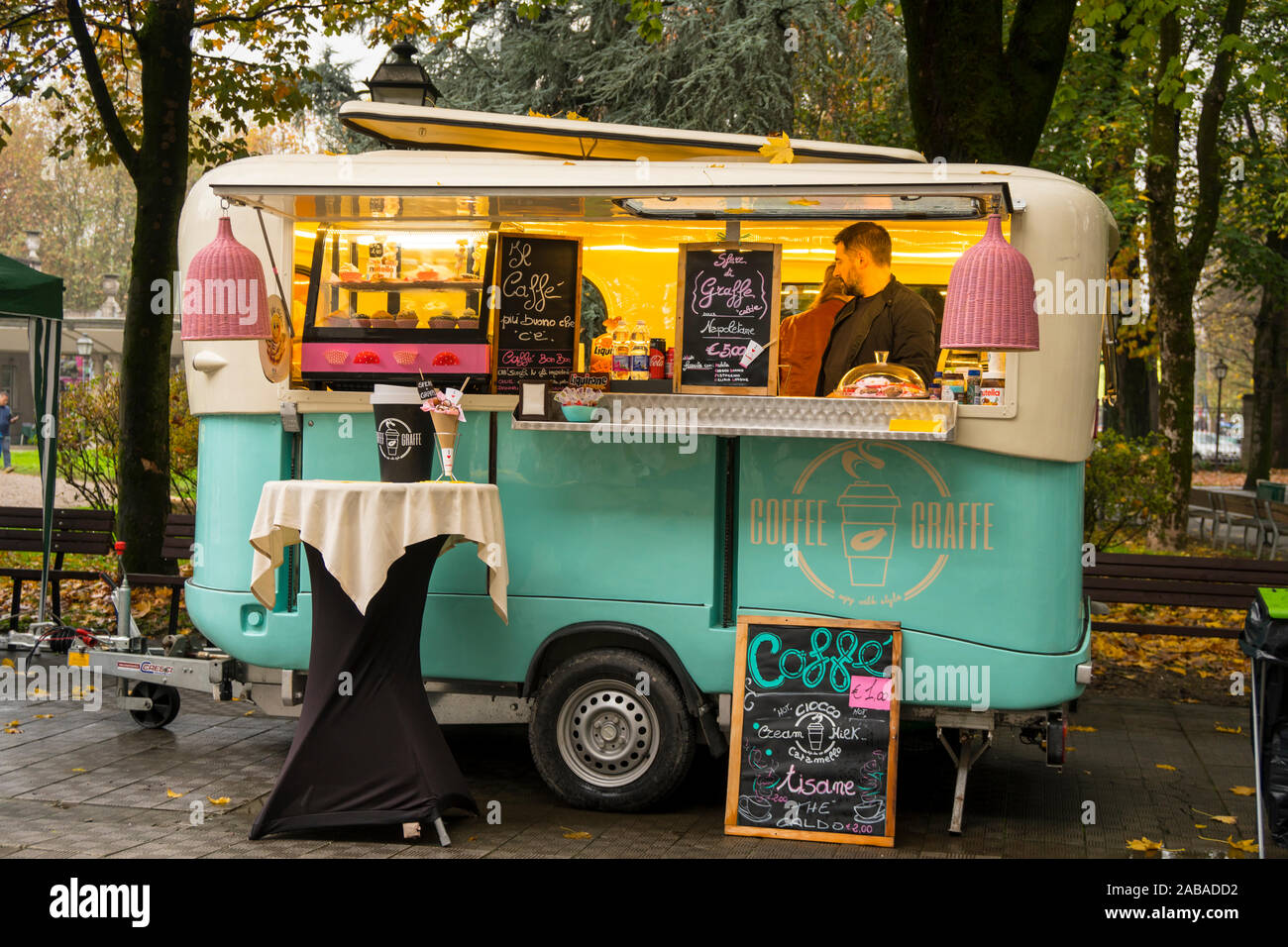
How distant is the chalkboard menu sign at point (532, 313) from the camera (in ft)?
20.0

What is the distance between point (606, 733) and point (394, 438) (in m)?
1.66

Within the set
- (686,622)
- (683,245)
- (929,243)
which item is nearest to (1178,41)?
(929,243)

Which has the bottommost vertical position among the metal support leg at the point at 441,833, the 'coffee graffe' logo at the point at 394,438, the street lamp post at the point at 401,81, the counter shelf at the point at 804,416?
the metal support leg at the point at 441,833

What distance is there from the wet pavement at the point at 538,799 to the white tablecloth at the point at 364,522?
3.81 feet

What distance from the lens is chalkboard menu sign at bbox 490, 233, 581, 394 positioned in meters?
Answer: 6.08

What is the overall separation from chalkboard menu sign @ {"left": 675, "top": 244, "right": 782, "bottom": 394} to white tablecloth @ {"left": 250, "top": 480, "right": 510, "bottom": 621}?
1.27m

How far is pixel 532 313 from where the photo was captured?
613 cm

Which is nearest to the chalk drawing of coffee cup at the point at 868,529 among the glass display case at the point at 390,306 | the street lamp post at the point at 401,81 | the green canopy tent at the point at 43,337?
the glass display case at the point at 390,306

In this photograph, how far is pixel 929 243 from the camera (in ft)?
20.9

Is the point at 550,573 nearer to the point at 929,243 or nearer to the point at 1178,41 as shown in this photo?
the point at 929,243

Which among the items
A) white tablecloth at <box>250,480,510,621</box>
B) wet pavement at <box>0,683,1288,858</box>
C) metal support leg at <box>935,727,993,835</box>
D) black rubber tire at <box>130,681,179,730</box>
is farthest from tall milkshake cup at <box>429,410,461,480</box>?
black rubber tire at <box>130,681,179,730</box>

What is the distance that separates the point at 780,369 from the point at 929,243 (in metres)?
1.03

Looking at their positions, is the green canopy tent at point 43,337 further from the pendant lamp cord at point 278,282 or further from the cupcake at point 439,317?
the cupcake at point 439,317

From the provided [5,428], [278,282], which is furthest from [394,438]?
[5,428]
